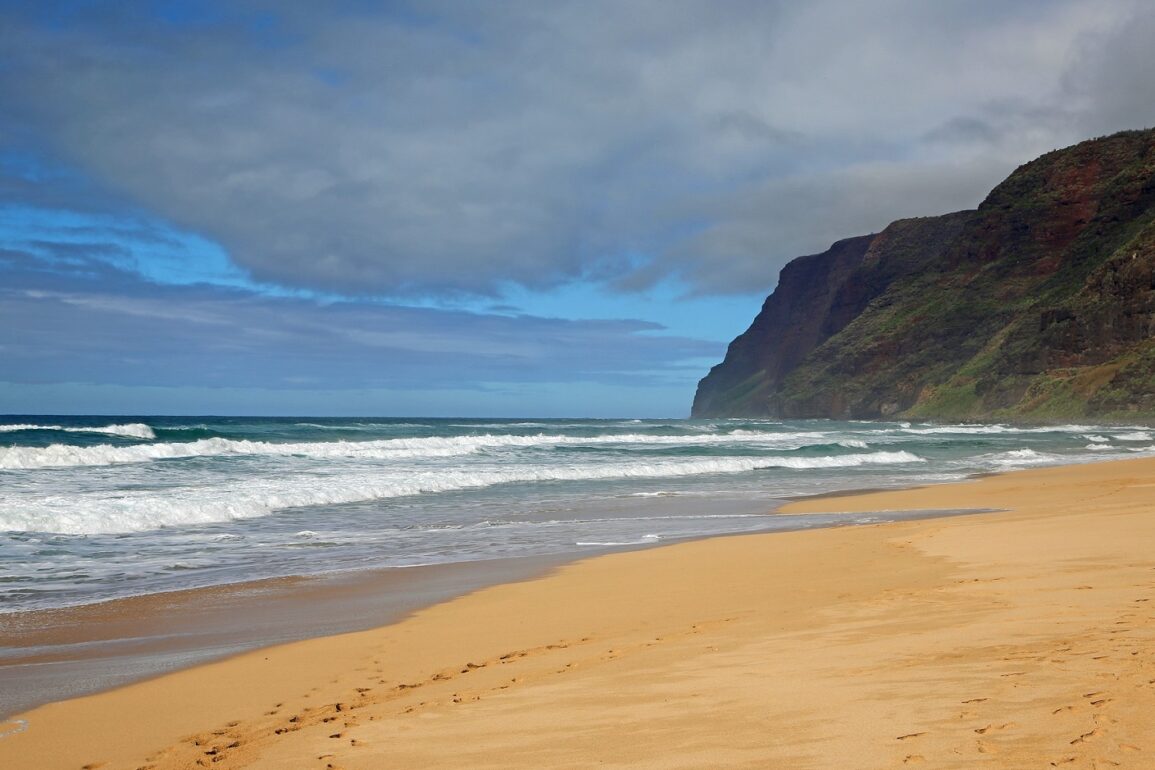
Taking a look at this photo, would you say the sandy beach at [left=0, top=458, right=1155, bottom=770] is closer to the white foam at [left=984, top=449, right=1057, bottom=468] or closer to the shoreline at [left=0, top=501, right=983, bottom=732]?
the shoreline at [left=0, top=501, right=983, bottom=732]

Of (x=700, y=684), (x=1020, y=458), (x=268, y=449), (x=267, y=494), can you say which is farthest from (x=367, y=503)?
(x=1020, y=458)

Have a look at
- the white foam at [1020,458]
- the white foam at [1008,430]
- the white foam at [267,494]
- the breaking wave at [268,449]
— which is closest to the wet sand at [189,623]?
the white foam at [267,494]

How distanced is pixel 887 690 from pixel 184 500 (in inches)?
569

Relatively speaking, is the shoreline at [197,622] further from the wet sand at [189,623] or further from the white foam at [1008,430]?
the white foam at [1008,430]

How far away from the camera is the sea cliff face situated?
2509 inches

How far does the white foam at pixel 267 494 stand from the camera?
44.8 feet

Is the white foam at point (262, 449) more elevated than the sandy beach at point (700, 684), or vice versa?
the white foam at point (262, 449)

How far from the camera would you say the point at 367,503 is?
18203 millimetres

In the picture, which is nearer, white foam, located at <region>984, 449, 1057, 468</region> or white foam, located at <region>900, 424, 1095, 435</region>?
white foam, located at <region>984, 449, 1057, 468</region>

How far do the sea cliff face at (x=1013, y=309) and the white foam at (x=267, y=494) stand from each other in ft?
151

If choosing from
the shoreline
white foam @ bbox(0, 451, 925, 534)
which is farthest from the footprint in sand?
white foam @ bbox(0, 451, 925, 534)

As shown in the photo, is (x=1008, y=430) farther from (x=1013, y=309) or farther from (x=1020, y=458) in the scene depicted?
(x=1013, y=309)

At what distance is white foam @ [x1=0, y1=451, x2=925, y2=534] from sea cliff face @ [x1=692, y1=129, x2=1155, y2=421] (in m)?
46.0

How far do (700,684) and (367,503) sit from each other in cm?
1443
